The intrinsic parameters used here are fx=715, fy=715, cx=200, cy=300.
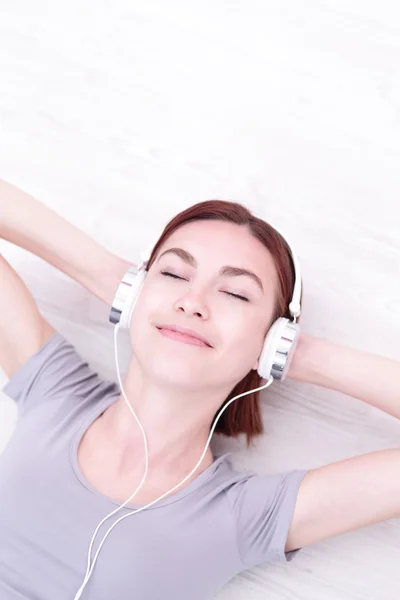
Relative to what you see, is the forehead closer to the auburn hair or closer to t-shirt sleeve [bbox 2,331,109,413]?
the auburn hair

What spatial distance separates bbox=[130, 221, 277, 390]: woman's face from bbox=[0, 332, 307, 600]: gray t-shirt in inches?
10.0

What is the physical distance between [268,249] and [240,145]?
0.47 meters

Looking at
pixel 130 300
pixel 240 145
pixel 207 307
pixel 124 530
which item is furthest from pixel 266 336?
pixel 240 145

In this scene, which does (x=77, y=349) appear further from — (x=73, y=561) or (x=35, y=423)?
(x=73, y=561)

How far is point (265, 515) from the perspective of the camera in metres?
1.50

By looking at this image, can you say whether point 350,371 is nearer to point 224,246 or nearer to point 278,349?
point 278,349

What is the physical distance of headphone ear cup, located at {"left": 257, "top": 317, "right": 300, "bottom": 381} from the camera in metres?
1.50

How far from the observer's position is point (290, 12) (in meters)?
1.97

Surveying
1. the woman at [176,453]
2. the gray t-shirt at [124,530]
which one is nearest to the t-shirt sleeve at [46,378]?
the woman at [176,453]

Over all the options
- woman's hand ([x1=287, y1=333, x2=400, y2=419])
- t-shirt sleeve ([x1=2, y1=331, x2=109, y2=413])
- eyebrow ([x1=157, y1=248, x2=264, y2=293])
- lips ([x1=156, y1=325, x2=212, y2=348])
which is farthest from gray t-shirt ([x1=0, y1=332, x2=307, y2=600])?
eyebrow ([x1=157, y1=248, x2=264, y2=293])

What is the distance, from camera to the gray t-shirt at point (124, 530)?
4.75ft

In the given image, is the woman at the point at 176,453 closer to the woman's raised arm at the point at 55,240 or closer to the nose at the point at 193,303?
the nose at the point at 193,303

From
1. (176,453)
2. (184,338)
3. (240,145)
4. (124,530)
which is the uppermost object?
(240,145)

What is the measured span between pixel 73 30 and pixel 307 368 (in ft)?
4.01
